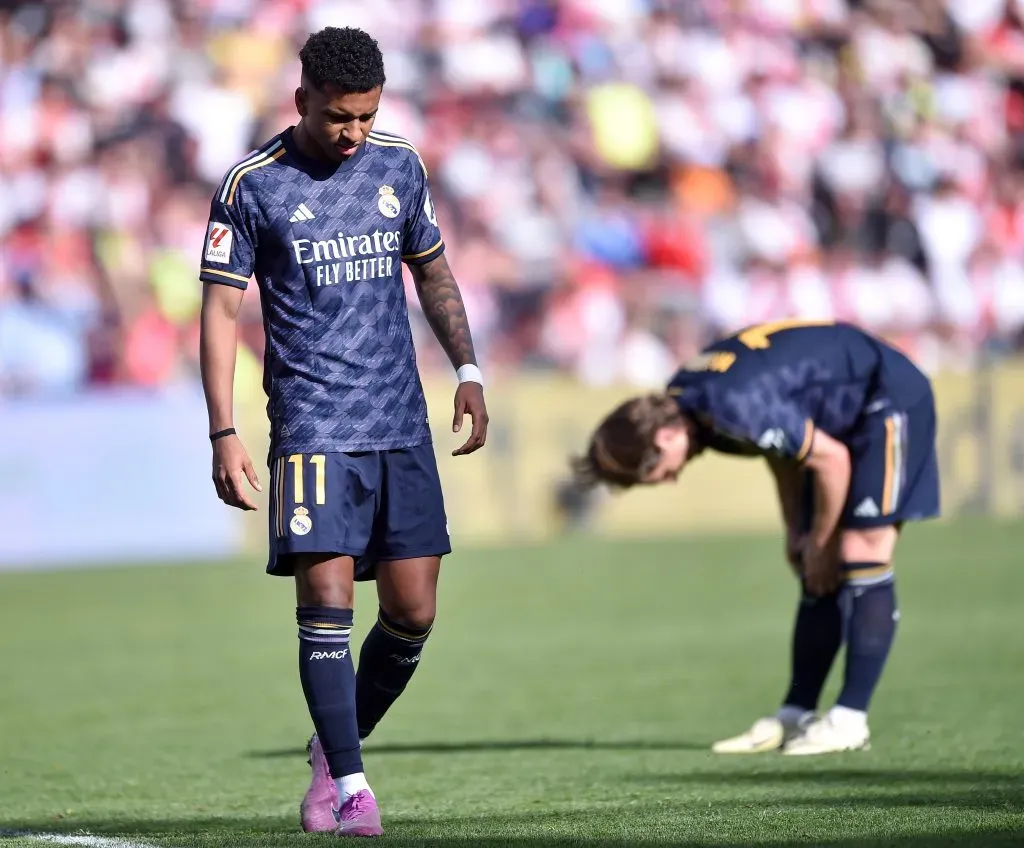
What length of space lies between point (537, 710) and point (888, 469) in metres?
2.13

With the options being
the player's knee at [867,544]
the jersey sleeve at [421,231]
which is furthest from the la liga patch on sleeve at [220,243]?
the player's knee at [867,544]

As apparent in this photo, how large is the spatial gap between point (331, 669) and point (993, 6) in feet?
59.2

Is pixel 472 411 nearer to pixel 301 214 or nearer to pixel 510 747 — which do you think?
pixel 301 214

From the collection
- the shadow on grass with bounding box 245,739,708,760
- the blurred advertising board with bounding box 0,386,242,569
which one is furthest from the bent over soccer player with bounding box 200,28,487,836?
the blurred advertising board with bounding box 0,386,242,569

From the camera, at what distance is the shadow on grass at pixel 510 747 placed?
6.88 metres

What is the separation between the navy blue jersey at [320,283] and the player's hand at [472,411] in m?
0.15

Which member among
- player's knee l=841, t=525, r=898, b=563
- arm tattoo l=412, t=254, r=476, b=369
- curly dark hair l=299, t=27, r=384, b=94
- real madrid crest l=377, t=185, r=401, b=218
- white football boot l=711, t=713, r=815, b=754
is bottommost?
white football boot l=711, t=713, r=815, b=754

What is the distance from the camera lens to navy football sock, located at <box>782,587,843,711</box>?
700 centimetres

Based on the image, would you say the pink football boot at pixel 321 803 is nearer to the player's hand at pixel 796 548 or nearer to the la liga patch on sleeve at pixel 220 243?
A: the la liga patch on sleeve at pixel 220 243

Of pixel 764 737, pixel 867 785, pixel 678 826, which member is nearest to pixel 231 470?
pixel 678 826

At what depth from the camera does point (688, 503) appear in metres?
16.6

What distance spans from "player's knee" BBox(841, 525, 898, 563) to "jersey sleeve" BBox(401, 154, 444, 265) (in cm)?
221

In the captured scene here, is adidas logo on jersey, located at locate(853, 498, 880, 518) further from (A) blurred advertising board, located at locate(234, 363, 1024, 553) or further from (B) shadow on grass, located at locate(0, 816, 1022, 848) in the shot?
(A) blurred advertising board, located at locate(234, 363, 1024, 553)

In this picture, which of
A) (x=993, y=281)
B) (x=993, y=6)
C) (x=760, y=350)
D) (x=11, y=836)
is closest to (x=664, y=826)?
(x=11, y=836)
